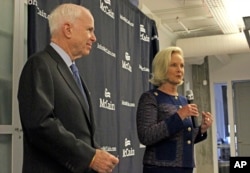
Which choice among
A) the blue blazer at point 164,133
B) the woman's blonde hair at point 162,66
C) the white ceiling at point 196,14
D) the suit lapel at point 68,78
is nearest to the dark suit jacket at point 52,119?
the suit lapel at point 68,78

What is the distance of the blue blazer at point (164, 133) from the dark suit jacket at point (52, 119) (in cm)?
44

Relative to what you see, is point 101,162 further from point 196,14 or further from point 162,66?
point 196,14

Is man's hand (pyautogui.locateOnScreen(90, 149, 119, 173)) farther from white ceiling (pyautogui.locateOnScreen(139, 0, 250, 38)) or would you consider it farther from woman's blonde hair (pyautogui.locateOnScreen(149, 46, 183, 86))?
white ceiling (pyautogui.locateOnScreen(139, 0, 250, 38))

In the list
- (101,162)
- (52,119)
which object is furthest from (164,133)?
(52,119)

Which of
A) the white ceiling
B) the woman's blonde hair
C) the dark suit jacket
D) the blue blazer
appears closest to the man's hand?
the dark suit jacket

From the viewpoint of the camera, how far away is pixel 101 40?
3.01 meters

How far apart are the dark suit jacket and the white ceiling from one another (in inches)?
126

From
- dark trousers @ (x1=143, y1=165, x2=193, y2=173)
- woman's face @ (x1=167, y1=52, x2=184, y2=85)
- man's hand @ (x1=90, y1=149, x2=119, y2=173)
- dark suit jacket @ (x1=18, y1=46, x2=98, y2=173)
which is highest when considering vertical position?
woman's face @ (x1=167, y1=52, x2=184, y2=85)

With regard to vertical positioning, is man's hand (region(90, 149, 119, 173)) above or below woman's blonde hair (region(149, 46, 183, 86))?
below

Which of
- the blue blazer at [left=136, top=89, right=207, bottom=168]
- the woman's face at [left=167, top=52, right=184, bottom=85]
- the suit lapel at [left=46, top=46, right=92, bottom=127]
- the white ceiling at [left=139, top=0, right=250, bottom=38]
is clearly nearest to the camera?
the suit lapel at [left=46, top=46, right=92, bottom=127]

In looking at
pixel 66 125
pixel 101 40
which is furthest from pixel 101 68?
pixel 66 125

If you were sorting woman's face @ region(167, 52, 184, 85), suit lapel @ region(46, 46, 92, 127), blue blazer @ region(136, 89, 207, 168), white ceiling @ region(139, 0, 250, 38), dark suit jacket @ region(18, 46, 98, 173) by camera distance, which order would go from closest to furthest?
dark suit jacket @ region(18, 46, 98, 173) < suit lapel @ region(46, 46, 92, 127) < blue blazer @ region(136, 89, 207, 168) < woman's face @ region(167, 52, 184, 85) < white ceiling @ region(139, 0, 250, 38)

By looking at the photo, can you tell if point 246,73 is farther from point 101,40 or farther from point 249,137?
point 101,40

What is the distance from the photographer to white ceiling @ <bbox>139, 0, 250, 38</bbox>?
4.52 metres
